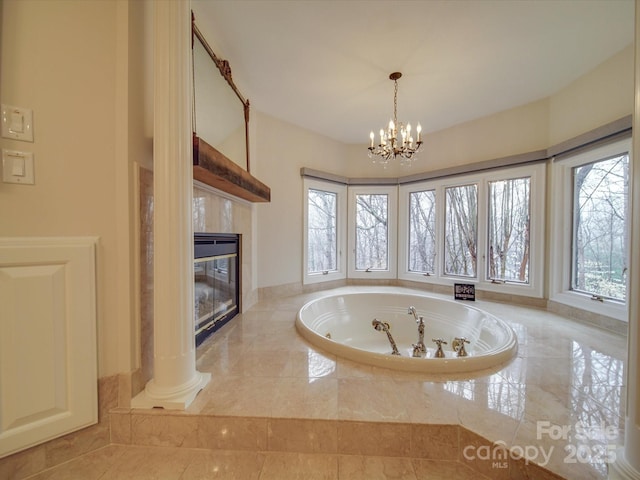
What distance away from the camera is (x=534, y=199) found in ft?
8.19

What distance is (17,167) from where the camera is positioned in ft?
2.92

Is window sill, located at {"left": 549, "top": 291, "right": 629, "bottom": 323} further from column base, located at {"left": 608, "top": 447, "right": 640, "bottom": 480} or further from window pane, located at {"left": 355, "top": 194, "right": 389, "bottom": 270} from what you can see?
window pane, located at {"left": 355, "top": 194, "right": 389, "bottom": 270}

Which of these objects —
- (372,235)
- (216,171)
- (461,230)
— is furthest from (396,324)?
(216,171)

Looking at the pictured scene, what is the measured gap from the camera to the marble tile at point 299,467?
918 millimetres

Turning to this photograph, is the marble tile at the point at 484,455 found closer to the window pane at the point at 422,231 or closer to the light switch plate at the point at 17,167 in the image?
the light switch plate at the point at 17,167

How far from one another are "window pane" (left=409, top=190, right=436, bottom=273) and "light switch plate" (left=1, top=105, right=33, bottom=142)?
11.5ft

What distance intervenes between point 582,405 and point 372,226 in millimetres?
2683

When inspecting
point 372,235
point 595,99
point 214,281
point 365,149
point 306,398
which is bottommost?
point 306,398

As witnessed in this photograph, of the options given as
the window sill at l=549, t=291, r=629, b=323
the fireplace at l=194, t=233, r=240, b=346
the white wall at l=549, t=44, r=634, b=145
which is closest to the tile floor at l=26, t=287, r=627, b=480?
the fireplace at l=194, t=233, r=240, b=346

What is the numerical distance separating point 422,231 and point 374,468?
291 cm

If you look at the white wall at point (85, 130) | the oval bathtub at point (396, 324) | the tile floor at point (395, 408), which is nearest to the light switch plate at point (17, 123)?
the white wall at point (85, 130)

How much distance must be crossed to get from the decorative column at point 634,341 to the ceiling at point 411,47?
1.07 metres

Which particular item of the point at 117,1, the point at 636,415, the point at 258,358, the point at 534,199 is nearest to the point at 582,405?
the point at 636,415

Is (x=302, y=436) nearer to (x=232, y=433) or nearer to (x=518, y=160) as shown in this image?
(x=232, y=433)
